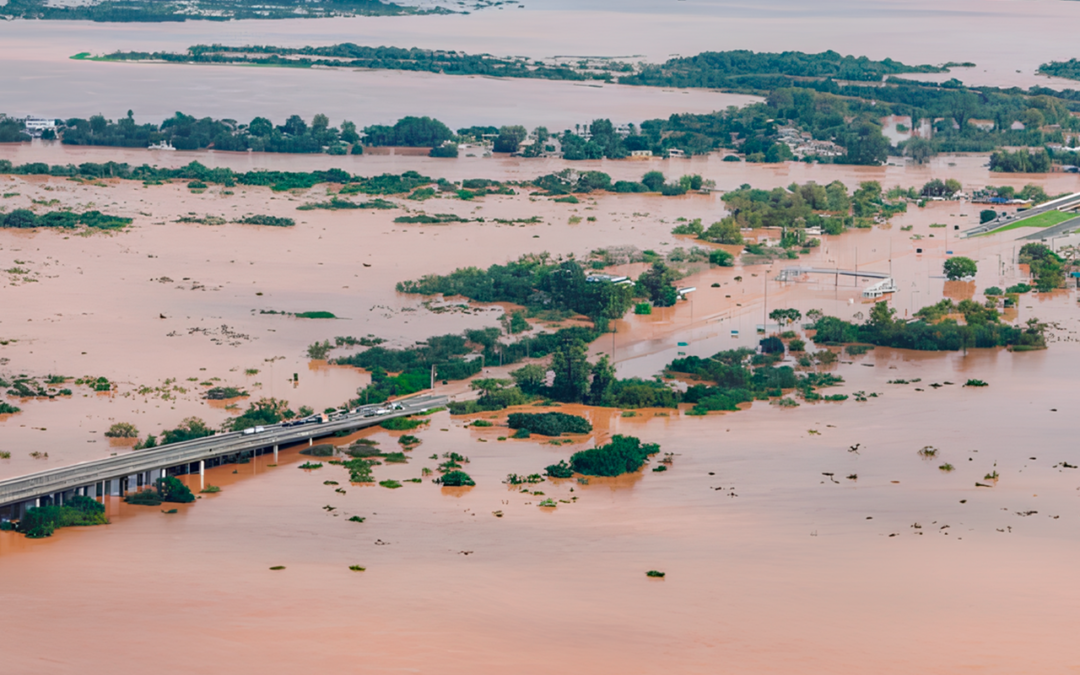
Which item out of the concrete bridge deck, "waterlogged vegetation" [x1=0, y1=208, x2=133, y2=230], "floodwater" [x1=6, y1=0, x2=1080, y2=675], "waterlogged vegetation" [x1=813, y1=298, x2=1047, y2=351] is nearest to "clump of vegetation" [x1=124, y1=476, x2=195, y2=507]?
"floodwater" [x1=6, y1=0, x2=1080, y2=675]

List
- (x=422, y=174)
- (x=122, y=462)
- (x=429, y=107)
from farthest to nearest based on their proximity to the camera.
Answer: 1. (x=429, y=107)
2. (x=422, y=174)
3. (x=122, y=462)

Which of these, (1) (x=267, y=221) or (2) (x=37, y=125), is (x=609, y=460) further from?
(2) (x=37, y=125)

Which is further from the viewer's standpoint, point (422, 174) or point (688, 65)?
point (688, 65)

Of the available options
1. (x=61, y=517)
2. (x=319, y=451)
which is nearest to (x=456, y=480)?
(x=319, y=451)

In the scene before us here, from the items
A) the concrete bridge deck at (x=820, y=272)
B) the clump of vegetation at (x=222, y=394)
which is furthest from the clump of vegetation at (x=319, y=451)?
the concrete bridge deck at (x=820, y=272)

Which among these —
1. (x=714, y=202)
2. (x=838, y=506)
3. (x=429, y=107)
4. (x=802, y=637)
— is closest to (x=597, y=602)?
(x=802, y=637)

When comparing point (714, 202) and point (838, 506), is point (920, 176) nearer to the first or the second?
point (714, 202)

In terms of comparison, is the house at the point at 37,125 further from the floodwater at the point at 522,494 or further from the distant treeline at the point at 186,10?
the distant treeline at the point at 186,10
